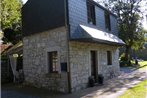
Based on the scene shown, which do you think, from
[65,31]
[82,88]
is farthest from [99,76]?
[65,31]

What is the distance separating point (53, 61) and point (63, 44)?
1.68 m

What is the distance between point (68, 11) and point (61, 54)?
248 centimetres

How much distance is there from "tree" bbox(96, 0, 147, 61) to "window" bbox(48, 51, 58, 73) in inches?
881

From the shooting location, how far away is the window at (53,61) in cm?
1569

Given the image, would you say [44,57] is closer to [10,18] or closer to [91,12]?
[91,12]

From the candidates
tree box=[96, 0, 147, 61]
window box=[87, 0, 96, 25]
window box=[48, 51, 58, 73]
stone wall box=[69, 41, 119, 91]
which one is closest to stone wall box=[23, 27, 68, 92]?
window box=[48, 51, 58, 73]

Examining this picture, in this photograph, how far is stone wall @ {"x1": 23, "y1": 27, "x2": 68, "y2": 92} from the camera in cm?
1474

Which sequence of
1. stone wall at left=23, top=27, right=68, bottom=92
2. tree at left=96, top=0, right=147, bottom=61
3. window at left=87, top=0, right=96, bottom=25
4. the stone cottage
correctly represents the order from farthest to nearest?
tree at left=96, top=0, right=147, bottom=61 < window at left=87, top=0, right=96, bottom=25 < stone wall at left=23, top=27, right=68, bottom=92 < the stone cottage

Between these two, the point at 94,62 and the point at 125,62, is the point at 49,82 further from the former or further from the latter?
the point at 125,62

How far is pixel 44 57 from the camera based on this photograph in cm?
1636

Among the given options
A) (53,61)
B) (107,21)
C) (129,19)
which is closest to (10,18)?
(107,21)

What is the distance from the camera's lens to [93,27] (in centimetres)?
1766

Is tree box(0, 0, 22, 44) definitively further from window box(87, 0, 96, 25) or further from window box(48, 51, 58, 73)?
window box(87, 0, 96, 25)

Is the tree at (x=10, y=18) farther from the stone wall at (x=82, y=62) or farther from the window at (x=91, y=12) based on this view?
the stone wall at (x=82, y=62)
